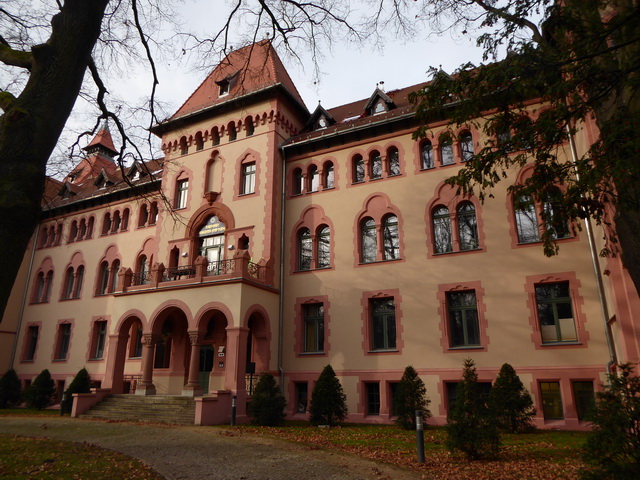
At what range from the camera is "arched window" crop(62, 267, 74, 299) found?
26844 millimetres

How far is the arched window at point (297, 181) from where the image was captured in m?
20.8

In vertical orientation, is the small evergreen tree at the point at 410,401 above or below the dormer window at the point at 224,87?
below

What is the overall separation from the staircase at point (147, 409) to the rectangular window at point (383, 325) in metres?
6.97

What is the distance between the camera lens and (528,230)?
1577 cm

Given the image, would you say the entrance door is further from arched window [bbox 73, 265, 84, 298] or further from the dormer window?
the dormer window

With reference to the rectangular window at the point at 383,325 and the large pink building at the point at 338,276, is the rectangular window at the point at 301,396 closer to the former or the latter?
the large pink building at the point at 338,276

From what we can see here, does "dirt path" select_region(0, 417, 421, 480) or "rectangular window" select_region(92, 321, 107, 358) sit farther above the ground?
"rectangular window" select_region(92, 321, 107, 358)

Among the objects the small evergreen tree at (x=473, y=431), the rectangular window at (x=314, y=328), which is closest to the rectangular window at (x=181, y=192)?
the rectangular window at (x=314, y=328)

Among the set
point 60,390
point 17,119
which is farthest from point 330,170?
point 60,390

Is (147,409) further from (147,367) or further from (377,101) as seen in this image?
(377,101)

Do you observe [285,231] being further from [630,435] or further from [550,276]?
[630,435]

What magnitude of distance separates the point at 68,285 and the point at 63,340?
3.26 meters

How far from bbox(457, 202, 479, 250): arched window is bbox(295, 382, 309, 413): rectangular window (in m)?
8.02

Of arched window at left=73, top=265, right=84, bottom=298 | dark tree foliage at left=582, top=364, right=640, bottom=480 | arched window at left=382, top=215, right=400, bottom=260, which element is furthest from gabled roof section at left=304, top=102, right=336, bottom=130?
dark tree foliage at left=582, top=364, right=640, bottom=480
